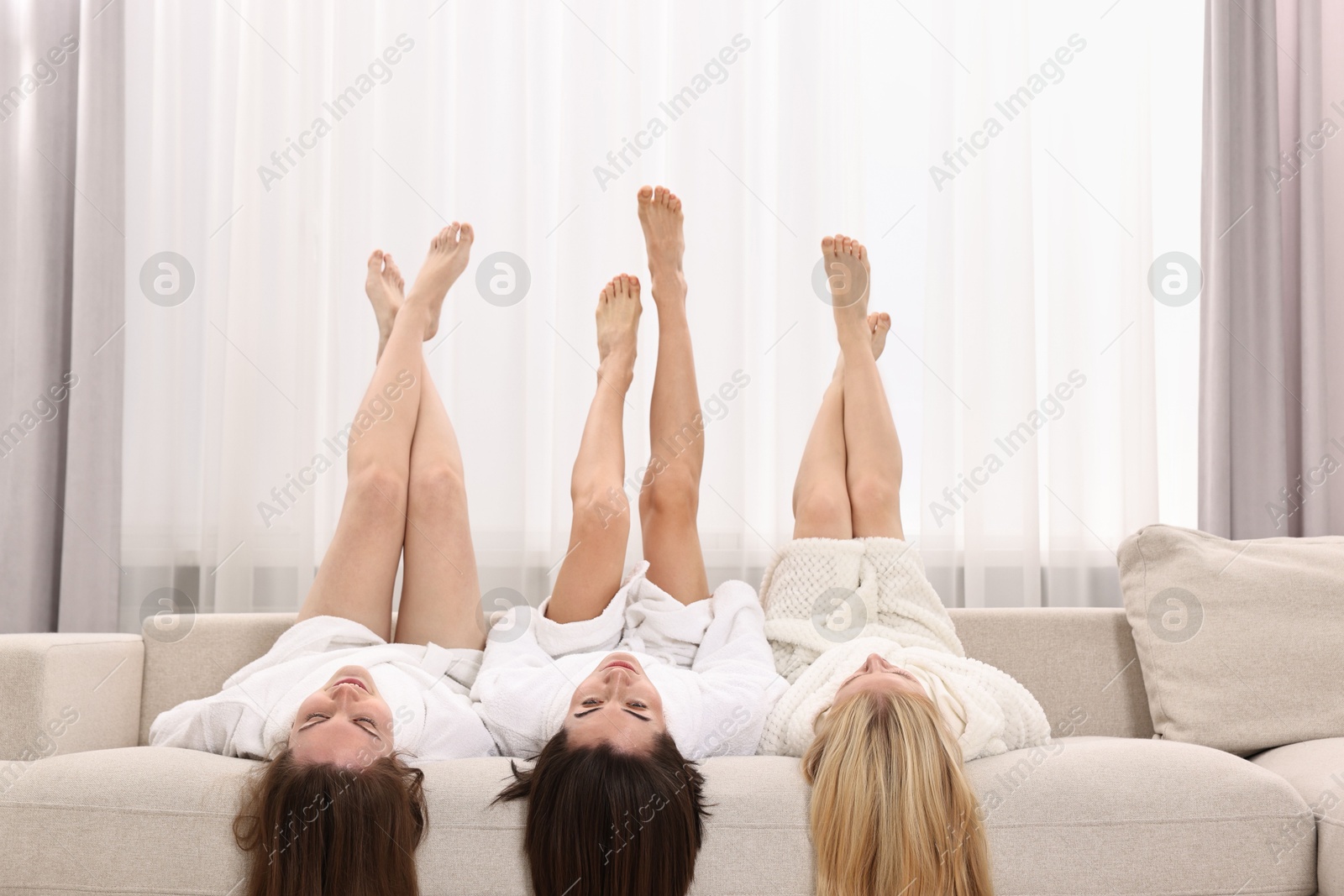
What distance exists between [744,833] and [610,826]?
6.6 inches

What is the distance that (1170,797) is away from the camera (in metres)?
1.22

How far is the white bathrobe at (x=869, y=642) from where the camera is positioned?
139 cm

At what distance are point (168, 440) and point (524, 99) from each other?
134 cm

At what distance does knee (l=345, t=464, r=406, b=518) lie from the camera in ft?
5.77

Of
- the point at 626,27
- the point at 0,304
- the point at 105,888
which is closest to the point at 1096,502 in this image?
the point at 626,27

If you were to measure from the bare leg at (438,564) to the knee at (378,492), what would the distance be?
34 millimetres

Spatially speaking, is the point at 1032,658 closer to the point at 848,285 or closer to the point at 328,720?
the point at 848,285

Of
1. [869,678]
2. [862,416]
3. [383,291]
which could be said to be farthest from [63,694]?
[862,416]

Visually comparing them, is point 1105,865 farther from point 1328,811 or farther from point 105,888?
point 105,888

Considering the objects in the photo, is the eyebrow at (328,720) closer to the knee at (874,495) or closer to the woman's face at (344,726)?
the woman's face at (344,726)

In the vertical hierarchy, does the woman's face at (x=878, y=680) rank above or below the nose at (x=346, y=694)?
above

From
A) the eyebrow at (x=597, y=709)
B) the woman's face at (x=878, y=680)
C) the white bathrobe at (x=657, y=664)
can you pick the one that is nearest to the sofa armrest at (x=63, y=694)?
the white bathrobe at (x=657, y=664)

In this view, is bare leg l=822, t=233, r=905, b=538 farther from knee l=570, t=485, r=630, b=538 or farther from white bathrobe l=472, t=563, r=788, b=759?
knee l=570, t=485, r=630, b=538

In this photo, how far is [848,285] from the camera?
6.62 feet
